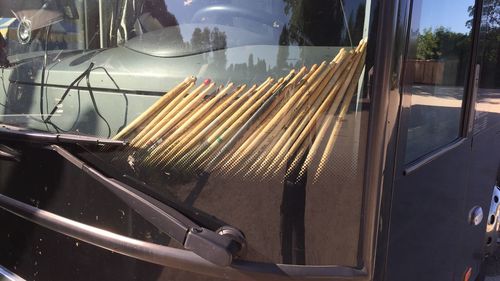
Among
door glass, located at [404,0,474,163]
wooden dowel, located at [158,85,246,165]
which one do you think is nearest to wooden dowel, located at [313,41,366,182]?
door glass, located at [404,0,474,163]

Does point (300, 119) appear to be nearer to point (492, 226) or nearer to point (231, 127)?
point (231, 127)

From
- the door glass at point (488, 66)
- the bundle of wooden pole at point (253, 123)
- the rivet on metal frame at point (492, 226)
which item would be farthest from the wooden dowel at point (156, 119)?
the rivet on metal frame at point (492, 226)

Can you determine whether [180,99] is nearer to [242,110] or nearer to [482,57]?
[242,110]

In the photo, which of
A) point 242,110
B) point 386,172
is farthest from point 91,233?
point 386,172

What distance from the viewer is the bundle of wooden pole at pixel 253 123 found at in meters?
1.26

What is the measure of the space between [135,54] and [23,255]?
0.89 meters

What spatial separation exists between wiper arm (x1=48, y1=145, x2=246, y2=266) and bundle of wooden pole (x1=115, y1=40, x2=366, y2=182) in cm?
12

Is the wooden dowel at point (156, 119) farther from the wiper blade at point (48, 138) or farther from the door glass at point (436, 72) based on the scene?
the door glass at point (436, 72)

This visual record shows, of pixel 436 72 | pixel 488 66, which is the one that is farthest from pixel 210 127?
pixel 488 66

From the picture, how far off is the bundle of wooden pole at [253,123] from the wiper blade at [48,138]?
0.06 metres

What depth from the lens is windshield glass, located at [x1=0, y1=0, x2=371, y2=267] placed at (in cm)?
125

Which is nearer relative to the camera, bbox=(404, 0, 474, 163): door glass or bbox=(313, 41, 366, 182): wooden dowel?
bbox=(313, 41, 366, 182): wooden dowel

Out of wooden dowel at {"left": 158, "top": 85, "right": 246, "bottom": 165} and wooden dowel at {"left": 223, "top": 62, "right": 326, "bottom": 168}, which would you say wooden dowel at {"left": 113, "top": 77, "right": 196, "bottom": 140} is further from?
wooden dowel at {"left": 223, "top": 62, "right": 326, "bottom": 168}

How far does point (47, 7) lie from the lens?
169 cm
